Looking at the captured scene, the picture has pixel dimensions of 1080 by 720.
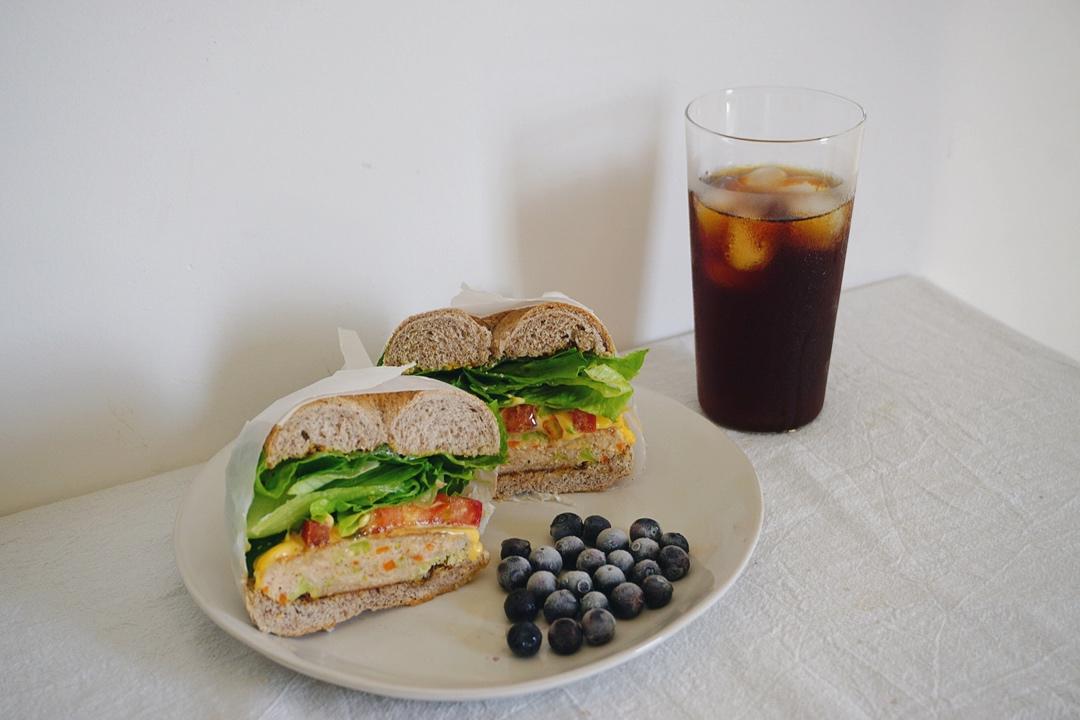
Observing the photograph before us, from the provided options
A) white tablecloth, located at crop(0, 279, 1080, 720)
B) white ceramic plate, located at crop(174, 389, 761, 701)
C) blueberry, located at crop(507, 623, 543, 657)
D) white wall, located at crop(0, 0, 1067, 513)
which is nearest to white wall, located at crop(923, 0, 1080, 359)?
white wall, located at crop(0, 0, 1067, 513)

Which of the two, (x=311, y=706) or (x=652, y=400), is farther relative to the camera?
(x=652, y=400)

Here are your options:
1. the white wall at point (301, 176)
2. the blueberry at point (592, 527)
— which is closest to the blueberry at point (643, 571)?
the blueberry at point (592, 527)

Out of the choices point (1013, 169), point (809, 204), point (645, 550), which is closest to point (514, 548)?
point (645, 550)

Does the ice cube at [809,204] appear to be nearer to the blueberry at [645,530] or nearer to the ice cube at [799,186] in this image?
the ice cube at [799,186]

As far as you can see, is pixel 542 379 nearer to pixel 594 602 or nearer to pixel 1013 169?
pixel 594 602

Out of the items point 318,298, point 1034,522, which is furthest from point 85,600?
point 1034,522

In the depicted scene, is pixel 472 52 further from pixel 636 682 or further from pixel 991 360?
pixel 991 360
